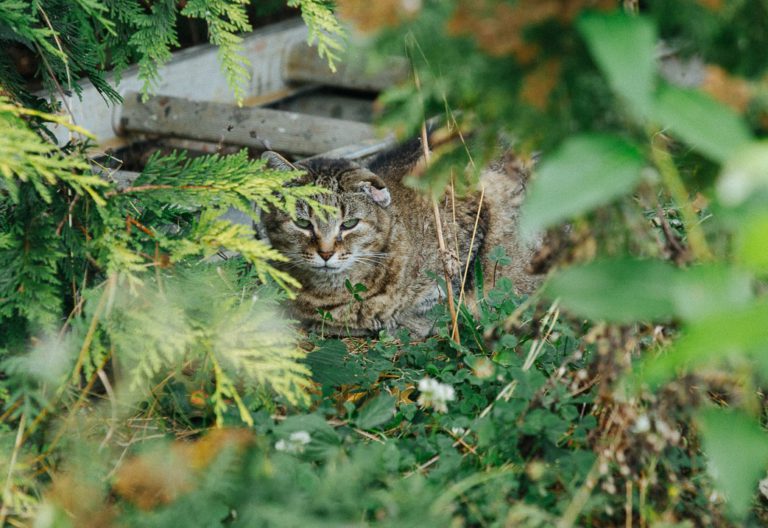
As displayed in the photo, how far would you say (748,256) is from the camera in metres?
0.79

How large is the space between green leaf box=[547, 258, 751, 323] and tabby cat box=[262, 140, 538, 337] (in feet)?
6.44

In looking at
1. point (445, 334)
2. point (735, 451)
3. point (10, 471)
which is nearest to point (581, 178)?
point (735, 451)

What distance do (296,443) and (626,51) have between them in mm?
1037

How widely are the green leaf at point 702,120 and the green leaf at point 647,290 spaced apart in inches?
5.5

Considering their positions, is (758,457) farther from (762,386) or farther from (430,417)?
(430,417)

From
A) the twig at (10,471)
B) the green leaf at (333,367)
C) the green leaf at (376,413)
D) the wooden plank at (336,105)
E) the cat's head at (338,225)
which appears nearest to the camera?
the twig at (10,471)

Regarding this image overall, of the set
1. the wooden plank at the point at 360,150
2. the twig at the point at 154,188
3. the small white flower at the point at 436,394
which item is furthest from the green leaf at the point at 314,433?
the wooden plank at the point at 360,150

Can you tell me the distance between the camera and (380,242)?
10.6 feet

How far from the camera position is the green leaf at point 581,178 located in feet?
2.81

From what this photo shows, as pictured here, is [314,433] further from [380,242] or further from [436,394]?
[380,242]

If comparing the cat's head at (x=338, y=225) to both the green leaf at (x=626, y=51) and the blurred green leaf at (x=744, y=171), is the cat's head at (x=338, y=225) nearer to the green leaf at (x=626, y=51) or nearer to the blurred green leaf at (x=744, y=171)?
the green leaf at (x=626, y=51)

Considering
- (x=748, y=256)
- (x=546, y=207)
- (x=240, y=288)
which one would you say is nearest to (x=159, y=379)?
(x=240, y=288)

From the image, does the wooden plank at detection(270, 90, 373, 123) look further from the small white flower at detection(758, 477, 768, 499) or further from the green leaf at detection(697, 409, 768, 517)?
the green leaf at detection(697, 409, 768, 517)

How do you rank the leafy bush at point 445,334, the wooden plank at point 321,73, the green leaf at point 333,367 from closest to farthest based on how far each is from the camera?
the leafy bush at point 445,334, the green leaf at point 333,367, the wooden plank at point 321,73
